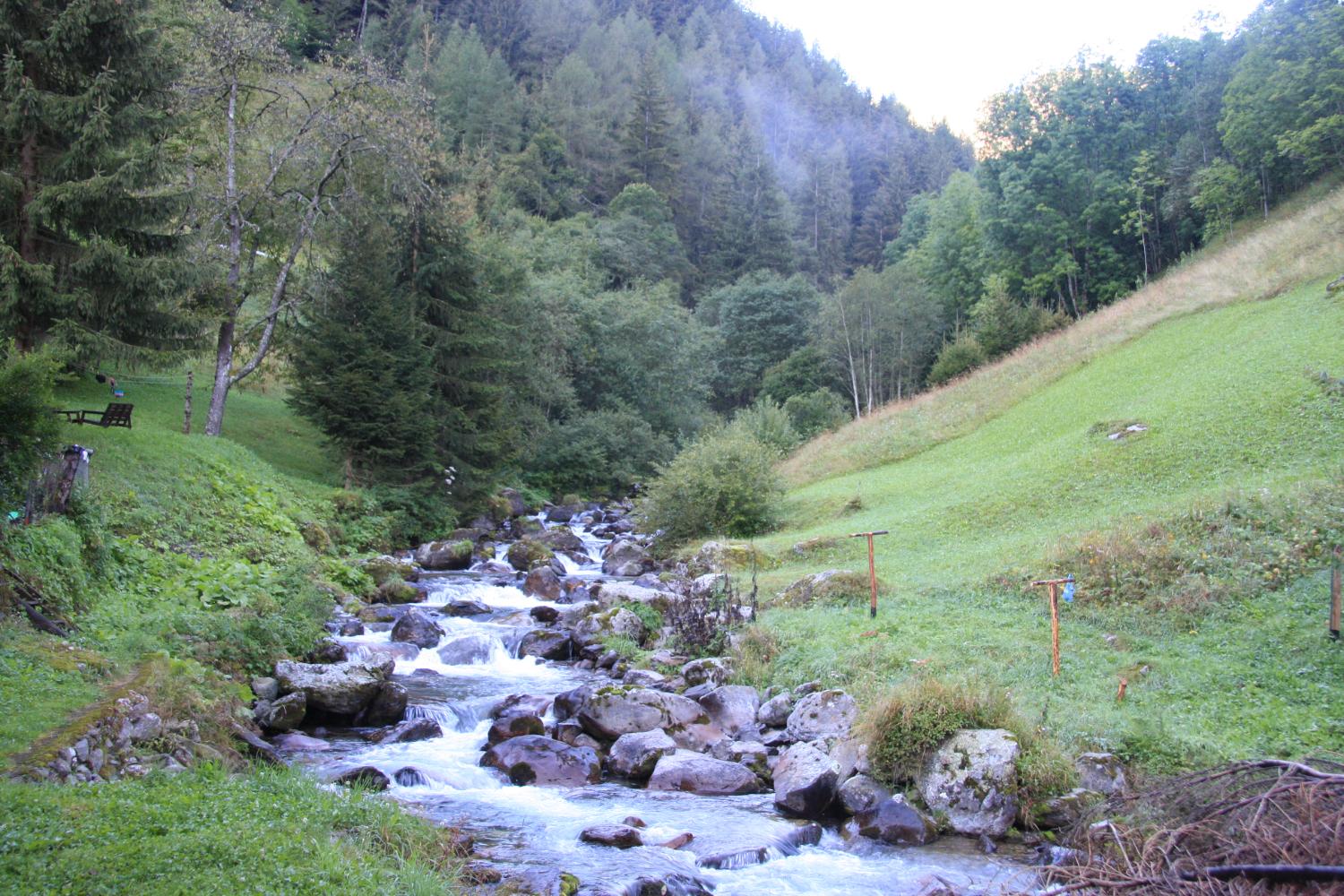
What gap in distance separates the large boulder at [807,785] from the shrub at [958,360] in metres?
42.0

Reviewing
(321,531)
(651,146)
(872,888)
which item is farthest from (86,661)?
(651,146)

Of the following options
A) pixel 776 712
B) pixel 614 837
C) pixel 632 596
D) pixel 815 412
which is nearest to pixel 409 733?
pixel 614 837

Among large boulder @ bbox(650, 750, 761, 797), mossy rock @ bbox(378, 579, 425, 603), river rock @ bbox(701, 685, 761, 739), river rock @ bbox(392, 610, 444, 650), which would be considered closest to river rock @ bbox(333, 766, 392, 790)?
large boulder @ bbox(650, 750, 761, 797)

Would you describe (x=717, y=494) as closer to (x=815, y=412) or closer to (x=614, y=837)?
(x=614, y=837)

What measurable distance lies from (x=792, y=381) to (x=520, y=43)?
7268cm

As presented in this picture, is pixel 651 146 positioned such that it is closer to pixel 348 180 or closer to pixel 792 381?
pixel 792 381

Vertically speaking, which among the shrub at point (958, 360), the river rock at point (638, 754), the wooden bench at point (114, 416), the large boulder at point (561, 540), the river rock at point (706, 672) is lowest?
the river rock at point (638, 754)

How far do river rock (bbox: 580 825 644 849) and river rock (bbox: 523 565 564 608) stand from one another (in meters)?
13.1

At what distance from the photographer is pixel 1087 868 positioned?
643cm

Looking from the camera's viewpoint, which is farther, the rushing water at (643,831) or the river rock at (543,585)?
the river rock at (543,585)

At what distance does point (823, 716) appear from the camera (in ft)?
37.5

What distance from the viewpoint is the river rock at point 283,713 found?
38.2 feet

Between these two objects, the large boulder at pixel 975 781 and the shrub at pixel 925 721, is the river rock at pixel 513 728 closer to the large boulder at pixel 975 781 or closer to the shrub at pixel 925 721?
the shrub at pixel 925 721

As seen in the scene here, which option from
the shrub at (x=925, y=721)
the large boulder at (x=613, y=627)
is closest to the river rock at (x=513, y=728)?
the large boulder at (x=613, y=627)
